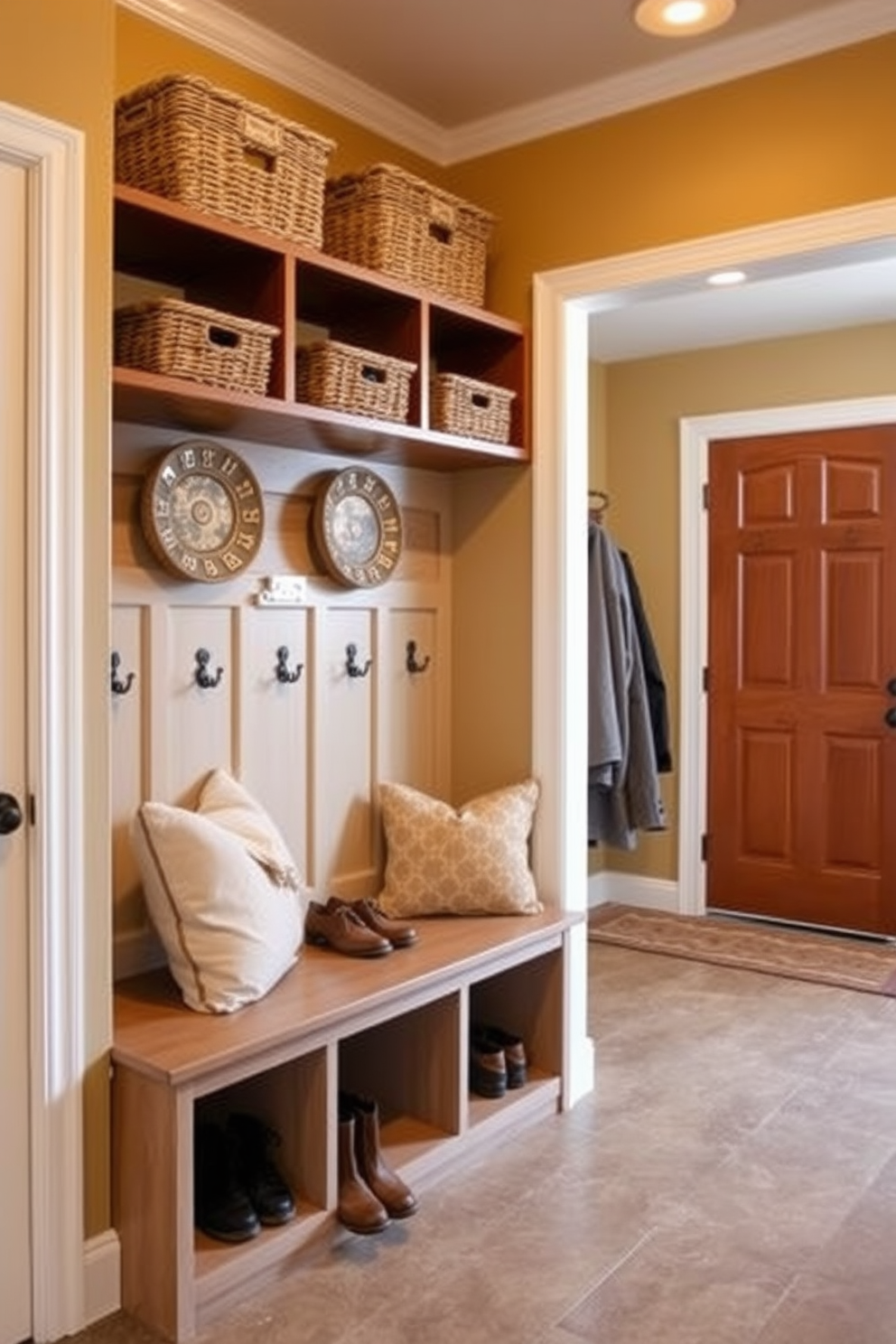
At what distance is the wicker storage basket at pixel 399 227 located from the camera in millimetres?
2617

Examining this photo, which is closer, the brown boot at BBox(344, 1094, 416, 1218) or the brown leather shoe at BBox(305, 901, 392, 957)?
the brown boot at BBox(344, 1094, 416, 1218)

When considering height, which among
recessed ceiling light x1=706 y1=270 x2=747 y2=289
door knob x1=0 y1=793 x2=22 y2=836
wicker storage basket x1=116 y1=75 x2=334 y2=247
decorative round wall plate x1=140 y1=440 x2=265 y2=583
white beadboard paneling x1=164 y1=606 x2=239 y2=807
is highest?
wicker storage basket x1=116 y1=75 x2=334 y2=247

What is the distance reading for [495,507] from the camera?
10.1ft

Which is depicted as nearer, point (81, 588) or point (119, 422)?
point (81, 588)

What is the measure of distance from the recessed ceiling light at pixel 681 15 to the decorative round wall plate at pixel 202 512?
1285 millimetres

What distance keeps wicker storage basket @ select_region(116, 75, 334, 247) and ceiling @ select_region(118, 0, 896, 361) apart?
0.35 meters

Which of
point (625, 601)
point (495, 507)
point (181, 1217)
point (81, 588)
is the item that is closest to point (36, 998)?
point (181, 1217)

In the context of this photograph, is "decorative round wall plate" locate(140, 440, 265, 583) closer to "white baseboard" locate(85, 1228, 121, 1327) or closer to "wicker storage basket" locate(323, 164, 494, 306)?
"wicker storage basket" locate(323, 164, 494, 306)

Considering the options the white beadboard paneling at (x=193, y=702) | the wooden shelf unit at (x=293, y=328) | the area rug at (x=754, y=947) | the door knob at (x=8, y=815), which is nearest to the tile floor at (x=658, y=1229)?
the area rug at (x=754, y=947)

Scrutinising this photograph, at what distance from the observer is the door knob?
190 centimetres

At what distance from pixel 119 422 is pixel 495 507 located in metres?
1.08

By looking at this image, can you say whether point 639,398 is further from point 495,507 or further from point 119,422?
point 119,422

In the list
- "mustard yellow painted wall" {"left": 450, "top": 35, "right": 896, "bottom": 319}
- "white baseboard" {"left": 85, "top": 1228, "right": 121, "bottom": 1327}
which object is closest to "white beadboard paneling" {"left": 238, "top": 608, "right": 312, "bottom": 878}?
"white baseboard" {"left": 85, "top": 1228, "right": 121, "bottom": 1327}

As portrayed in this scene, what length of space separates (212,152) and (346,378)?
51cm
